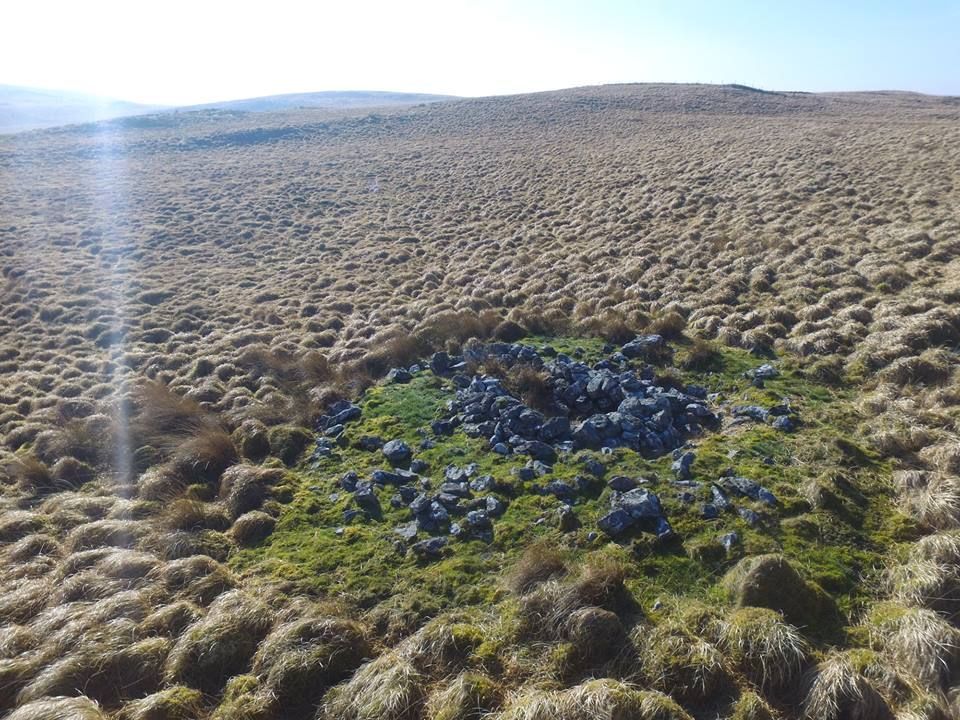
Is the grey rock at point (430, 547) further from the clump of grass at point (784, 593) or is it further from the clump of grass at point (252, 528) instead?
the clump of grass at point (784, 593)

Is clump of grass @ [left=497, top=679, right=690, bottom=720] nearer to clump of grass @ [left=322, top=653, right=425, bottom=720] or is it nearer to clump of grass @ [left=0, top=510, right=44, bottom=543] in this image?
clump of grass @ [left=322, top=653, right=425, bottom=720]

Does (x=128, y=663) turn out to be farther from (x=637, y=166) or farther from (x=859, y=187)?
(x=637, y=166)

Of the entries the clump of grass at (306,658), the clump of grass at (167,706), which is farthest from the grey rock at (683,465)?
the clump of grass at (167,706)

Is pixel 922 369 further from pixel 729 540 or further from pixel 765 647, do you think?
pixel 765 647

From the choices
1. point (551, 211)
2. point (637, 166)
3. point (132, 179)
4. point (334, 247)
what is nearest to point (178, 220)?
point (334, 247)

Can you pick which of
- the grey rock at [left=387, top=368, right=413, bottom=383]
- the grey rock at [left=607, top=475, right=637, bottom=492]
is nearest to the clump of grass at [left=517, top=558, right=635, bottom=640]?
the grey rock at [left=607, top=475, right=637, bottom=492]
